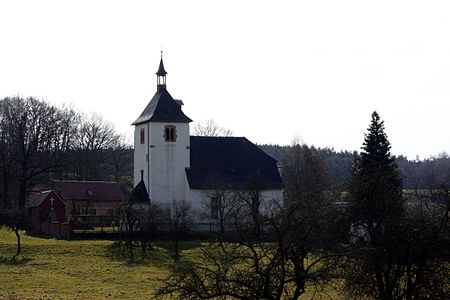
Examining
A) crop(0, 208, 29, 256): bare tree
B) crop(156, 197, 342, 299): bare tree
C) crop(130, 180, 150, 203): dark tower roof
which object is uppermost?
crop(130, 180, 150, 203): dark tower roof

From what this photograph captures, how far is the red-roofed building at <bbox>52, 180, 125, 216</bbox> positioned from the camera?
63.5 m

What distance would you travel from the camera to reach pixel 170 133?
59625mm

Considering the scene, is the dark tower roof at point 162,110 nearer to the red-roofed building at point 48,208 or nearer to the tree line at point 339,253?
the red-roofed building at point 48,208

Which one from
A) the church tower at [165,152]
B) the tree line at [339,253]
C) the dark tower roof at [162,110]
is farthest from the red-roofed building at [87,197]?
the tree line at [339,253]

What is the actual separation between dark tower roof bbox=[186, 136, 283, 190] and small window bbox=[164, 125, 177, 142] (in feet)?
8.41

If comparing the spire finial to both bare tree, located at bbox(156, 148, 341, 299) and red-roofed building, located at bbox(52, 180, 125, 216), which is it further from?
bare tree, located at bbox(156, 148, 341, 299)

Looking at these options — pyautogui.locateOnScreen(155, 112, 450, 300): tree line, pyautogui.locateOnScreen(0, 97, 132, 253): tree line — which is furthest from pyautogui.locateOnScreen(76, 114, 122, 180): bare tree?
pyautogui.locateOnScreen(155, 112, 450, 300): tree line

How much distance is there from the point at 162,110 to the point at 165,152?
11.1 ft

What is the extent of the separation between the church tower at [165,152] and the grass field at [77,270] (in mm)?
8619

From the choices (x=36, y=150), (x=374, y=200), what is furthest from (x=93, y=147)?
(x=374, y=200)

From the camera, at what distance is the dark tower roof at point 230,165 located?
59.5m

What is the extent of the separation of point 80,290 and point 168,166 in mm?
27033

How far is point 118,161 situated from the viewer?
87.7m

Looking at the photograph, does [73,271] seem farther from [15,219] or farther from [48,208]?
[48,208]
